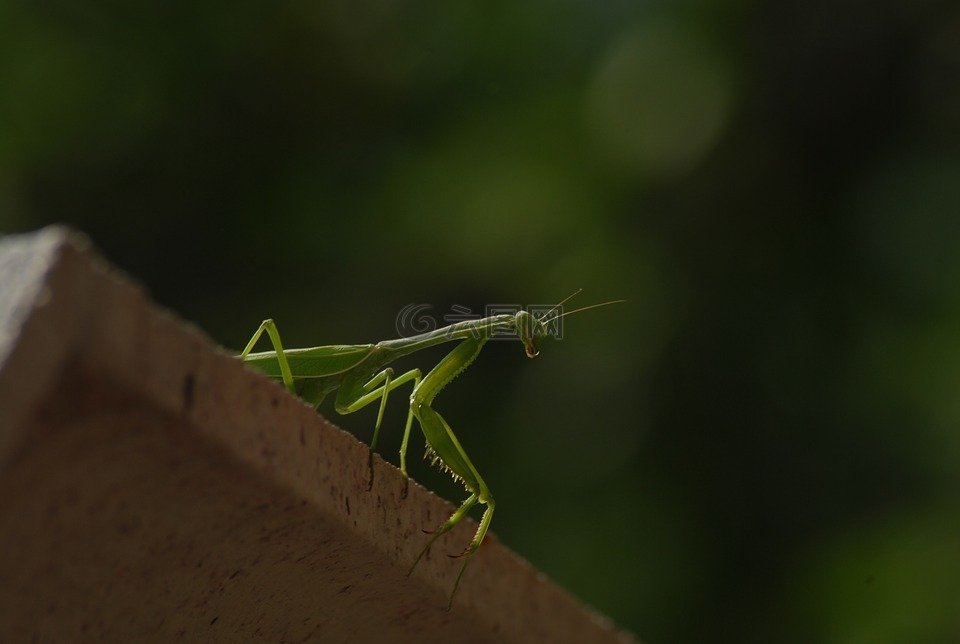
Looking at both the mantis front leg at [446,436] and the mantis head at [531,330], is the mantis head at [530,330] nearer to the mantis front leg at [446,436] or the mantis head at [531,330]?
the mantis head at [531,330]

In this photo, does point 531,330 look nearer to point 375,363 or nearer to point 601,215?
point 375,363

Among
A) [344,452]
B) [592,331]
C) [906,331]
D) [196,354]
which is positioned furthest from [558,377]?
[196,354]

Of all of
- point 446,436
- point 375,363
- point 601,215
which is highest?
point 446,436

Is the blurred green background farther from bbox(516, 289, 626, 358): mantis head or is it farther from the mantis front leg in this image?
the mantis front leg

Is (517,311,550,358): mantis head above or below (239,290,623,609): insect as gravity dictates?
above

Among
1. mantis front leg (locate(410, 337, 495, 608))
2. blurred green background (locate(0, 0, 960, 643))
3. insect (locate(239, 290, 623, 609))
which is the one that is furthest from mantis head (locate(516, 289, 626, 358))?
blurred green background (locate(0, 0, 960, 643))

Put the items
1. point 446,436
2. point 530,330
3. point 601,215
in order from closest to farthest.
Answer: point 446,436 → point 530,330 → point 601,215

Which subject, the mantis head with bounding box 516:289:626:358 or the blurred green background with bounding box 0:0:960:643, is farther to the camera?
the blurred green background with bounding box 0:0:960:643

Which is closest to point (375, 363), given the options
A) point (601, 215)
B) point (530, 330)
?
point (530, 330)

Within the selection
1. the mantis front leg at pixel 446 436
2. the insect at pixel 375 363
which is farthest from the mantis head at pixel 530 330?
the mantis front leg at pixel 446 436
